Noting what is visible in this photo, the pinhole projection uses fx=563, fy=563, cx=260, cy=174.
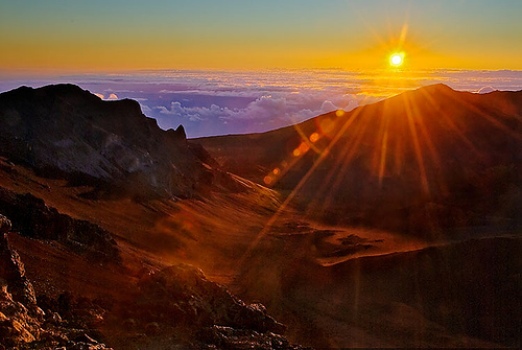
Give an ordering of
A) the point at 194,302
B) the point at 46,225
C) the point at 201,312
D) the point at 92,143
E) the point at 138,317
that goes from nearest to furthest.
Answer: the point at 138,317, the point at 201,312, the point at 194,302, the point at 46,225, the point at 92,143

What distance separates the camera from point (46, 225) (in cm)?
2144

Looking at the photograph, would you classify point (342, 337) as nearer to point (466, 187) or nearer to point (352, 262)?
point (352, 262)

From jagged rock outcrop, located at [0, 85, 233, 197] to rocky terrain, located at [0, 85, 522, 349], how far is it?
120mm

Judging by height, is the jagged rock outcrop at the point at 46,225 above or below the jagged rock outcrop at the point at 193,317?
above

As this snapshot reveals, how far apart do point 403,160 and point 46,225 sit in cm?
5678

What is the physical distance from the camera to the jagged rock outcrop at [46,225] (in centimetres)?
2092

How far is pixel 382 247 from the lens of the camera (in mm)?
34094

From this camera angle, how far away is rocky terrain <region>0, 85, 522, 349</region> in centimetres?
1595

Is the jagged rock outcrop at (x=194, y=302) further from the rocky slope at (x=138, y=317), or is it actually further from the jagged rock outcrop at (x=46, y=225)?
the jagged rock outcrop at (x=46, y=225)

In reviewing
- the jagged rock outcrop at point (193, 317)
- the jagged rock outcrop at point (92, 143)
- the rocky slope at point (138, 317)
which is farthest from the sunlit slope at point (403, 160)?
the rocky slope at point (138, 317)

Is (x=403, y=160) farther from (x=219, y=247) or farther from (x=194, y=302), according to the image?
(x=194, y=302)

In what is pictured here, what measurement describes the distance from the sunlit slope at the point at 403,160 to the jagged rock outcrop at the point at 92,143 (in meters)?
14.8

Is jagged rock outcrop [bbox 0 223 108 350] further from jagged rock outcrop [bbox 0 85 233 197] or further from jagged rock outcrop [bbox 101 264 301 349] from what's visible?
jagged rock outcrop [bbox 0 85 233 197]

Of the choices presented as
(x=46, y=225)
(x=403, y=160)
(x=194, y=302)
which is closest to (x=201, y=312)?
(x=194, y=302)
